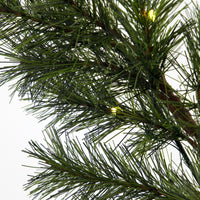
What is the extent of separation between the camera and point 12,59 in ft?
1.97

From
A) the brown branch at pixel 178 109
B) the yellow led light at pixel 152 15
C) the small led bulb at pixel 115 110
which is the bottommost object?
the brown branch at pixel 178 109

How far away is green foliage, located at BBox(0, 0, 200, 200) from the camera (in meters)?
0.48

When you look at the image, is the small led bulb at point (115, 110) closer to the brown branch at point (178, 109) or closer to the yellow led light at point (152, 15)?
the brown branch at point (178, 109)

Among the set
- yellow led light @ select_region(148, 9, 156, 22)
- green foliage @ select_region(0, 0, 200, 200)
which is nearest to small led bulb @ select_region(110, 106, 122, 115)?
green foliage @ select_region(0, 0, 200, 200)

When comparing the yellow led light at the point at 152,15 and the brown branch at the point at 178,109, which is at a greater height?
the yellow led light at the point at 152,15

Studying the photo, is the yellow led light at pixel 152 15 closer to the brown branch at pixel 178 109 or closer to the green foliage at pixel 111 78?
the green foliage at pixel 111 78

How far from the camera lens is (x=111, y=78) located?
0.53m

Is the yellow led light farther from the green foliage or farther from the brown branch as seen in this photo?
the brown branch

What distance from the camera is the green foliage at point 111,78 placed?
0.48m

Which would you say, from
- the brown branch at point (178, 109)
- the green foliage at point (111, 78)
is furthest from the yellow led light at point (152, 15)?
the brown branch at point (178, 109)

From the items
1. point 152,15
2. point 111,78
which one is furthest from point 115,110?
point 152,15

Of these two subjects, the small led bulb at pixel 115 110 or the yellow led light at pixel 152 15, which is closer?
the yellow led light at pixel 152 15

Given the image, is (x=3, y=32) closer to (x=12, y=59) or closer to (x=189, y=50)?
(x=12, y=59)

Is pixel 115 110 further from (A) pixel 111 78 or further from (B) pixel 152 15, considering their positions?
(B) pixel 152 15
